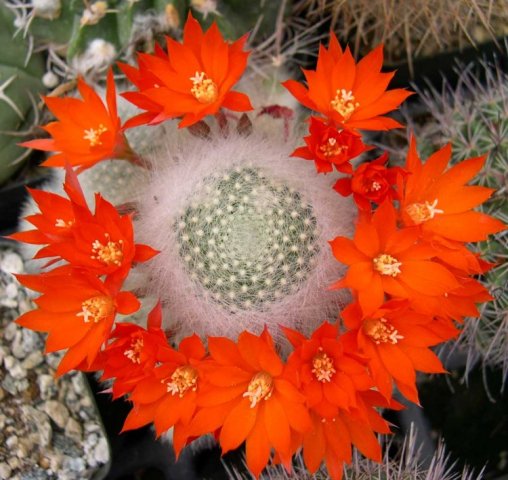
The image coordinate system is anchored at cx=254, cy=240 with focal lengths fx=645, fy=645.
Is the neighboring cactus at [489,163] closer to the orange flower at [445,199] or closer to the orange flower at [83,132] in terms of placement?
the orange flower at [445,199]

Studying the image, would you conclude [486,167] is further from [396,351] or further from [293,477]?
[293,477]

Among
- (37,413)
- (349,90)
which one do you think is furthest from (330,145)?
(37,413)

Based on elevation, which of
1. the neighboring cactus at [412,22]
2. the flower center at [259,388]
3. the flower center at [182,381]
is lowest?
the flower center at [182,381]

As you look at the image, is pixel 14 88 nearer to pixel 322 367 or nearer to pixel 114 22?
pixel 114 22

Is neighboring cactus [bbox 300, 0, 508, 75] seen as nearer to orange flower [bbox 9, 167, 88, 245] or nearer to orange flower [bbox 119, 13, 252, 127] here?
orange flower [bbox 119, 13, 252, 127]

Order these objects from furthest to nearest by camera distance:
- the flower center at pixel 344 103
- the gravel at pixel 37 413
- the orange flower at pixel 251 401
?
the gravel at pixel 37 413 → the flower center at pixel 344 103 → the orange flower at pixel 251 401

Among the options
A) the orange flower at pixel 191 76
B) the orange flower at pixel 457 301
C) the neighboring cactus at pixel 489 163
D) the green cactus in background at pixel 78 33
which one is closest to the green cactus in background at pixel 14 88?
→ the green cactus in background at pixel 78 33

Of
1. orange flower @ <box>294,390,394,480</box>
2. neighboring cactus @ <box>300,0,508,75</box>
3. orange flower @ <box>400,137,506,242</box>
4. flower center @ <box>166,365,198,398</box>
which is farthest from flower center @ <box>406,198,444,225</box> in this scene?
neighboring cactus @ <box>300,0,508,75</box>
